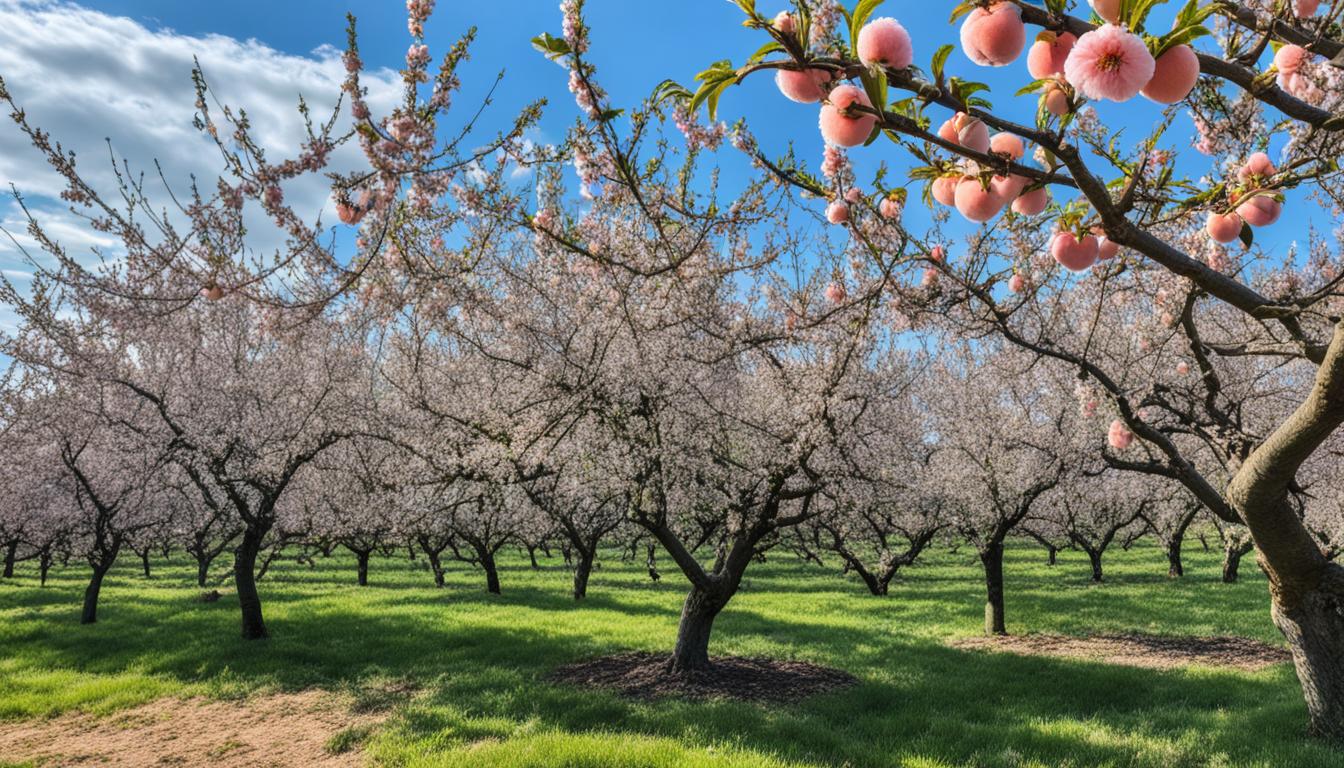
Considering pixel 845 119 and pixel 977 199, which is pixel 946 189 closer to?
pixel 977 199

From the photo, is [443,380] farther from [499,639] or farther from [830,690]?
[830,690]

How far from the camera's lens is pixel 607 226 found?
9.96 meters

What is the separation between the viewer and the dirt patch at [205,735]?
7434 mm

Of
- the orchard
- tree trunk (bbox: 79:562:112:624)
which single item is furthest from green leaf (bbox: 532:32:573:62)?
tree trunk (bbox: 79:562:112:624)

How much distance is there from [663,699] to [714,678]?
4.03 feet

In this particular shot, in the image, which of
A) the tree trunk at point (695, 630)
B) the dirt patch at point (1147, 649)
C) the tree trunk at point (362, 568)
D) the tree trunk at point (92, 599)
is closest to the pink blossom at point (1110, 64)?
the tree trunk at point (695, 630)

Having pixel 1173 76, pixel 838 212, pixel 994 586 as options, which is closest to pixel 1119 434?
pixel 838 212

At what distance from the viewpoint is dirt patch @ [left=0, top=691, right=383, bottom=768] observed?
7434 millimetres

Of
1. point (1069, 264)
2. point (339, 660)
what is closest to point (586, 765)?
point (1069, 264)

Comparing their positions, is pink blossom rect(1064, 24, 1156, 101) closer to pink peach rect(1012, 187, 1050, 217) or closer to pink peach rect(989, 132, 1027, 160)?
pink peach rect(989, 132, 1027, 160)

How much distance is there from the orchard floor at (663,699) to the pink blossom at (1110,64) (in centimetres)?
570

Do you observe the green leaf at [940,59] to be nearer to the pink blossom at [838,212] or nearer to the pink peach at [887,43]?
the pink peach at [887,43]

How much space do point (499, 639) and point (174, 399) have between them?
8.79 m

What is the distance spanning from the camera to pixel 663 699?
862cm
